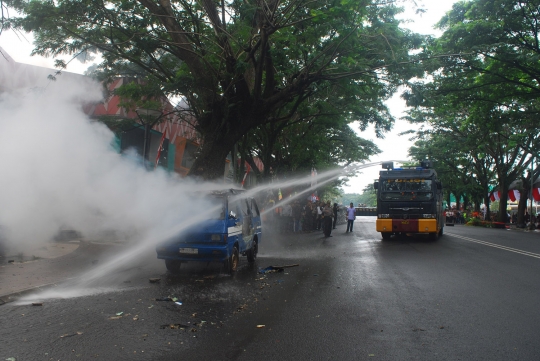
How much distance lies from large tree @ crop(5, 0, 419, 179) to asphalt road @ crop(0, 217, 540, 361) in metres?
4.72


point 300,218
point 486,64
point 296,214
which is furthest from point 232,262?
point 300,218

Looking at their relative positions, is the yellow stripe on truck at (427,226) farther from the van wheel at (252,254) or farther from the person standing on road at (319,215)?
the person standing on road at (319,215)

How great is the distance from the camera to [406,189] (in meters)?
19.3

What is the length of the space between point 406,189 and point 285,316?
13.9m

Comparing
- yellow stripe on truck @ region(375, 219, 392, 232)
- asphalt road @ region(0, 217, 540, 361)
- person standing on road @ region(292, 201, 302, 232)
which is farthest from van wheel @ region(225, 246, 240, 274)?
person standing on road @ region(292, 201, 302, 232)

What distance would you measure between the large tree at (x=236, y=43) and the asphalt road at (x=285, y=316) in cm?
472

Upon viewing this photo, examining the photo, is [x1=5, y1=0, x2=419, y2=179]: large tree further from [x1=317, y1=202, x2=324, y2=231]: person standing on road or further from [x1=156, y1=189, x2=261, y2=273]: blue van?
[x1=317, y1=202, x2=324, y2=231]: person standing on road

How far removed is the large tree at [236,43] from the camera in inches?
486

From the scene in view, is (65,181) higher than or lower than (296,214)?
higher

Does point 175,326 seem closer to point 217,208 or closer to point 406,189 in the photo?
point 217,208

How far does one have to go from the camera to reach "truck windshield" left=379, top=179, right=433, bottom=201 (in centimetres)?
1912

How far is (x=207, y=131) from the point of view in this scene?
1366cm

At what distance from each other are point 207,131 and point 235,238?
4.20 m

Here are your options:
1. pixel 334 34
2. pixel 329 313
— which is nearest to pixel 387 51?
pixel 334 34
